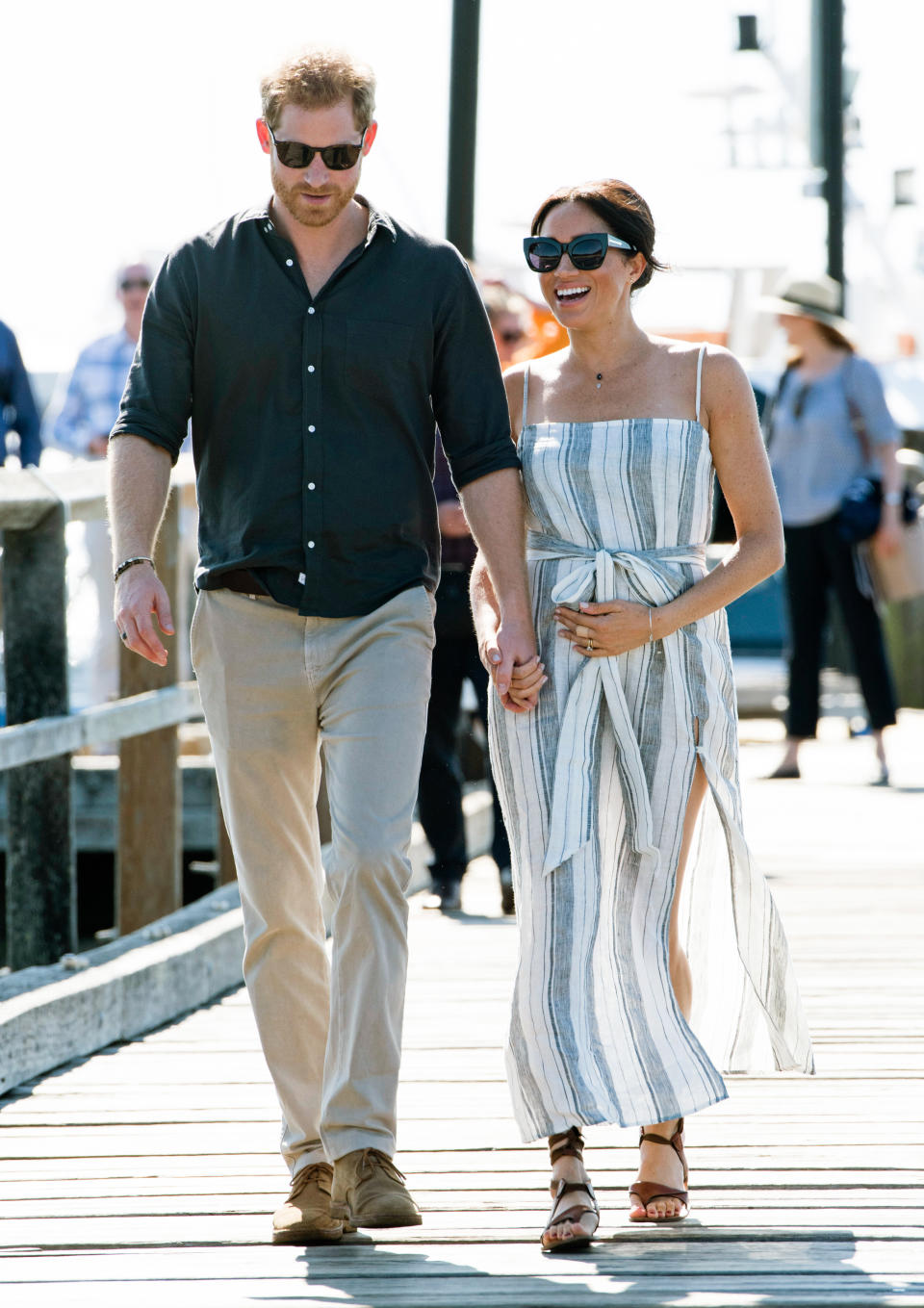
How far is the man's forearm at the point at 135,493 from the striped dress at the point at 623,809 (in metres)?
0.67

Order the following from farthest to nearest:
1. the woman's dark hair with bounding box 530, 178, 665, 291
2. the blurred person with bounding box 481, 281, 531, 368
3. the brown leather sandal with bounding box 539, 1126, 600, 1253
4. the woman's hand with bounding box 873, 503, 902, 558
Answer: the woman's hand with bounding box 873, 503, 902, 558
the blurred person with bounding box 481, 281, 531, 368
the woman's dark hair with bounding box 530, 178, 665, 291
the brown leather sandal with bounding box 539, 1126, 600, 1253

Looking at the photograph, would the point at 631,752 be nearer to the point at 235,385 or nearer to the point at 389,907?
the point at 389,907

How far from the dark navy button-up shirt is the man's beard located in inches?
2.8

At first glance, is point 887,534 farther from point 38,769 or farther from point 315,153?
point 315,153

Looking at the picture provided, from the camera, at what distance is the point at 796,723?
1041 cm

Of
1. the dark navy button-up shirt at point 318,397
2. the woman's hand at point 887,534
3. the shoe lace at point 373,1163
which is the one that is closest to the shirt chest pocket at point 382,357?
the dark navy button-up shirt at point 318,397

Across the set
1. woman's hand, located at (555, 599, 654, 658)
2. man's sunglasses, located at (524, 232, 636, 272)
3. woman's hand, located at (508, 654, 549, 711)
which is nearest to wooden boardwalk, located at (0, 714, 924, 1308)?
woman's hand, located at (508, 654, 549, 711)

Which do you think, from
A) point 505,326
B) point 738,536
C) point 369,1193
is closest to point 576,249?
point 738,536

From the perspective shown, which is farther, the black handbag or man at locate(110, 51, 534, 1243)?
the black handbag

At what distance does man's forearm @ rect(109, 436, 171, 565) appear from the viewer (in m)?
3.87

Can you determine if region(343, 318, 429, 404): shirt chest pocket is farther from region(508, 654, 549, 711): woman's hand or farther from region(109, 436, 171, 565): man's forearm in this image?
region(508, 654, 549, 711): woman's hand

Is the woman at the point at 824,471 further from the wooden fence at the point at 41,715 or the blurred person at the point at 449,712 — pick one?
the wooden fence at the point at 41,715

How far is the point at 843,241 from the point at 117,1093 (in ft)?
45.7

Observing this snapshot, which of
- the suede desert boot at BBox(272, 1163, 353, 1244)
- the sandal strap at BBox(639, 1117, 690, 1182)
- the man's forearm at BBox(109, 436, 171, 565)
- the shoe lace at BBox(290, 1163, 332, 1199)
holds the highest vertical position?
the man's forearm at BBox(109, 436, 171, 565)
